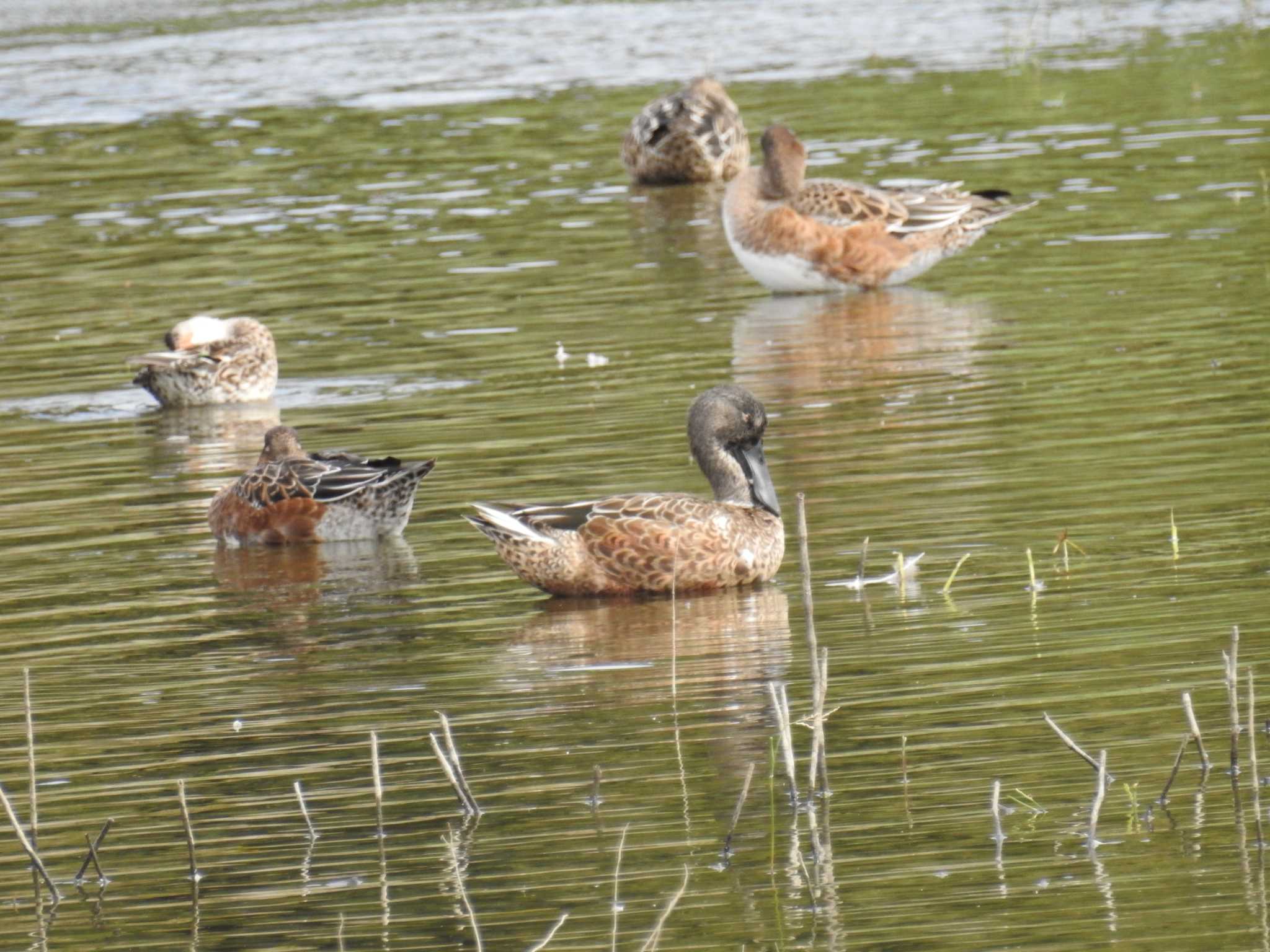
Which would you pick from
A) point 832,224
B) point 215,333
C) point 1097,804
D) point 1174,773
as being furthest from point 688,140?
point 1097,804

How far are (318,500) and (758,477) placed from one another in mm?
2370

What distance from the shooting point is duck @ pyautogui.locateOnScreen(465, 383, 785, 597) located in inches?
392

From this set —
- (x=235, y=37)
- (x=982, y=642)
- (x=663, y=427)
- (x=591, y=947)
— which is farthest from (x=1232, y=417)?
(x=235, y=37)

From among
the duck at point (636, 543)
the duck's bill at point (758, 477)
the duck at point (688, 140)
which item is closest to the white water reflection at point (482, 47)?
the duck at point (688, 140)

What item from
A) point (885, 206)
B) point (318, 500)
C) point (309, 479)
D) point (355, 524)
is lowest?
point (355, 524)

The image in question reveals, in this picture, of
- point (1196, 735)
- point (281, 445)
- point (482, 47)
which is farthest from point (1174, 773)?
point (482, 47)

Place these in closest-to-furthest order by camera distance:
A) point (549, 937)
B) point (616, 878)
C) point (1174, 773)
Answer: point (549, 937) → point (616, 878) → point (1174, 773)

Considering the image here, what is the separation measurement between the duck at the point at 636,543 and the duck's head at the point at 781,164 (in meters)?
7.89

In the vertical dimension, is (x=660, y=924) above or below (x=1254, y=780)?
above

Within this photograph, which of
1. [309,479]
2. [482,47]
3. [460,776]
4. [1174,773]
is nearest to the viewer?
[1174,773]

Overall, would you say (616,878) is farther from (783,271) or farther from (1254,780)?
(783,271)

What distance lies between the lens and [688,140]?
2428cm

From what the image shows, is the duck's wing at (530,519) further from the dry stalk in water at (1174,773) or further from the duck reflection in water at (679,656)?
the dry stalk in water at (1174,773)

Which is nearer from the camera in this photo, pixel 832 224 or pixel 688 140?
pixel 832 224
